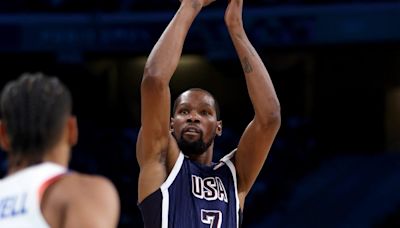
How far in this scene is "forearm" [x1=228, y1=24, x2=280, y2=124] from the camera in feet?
13.1

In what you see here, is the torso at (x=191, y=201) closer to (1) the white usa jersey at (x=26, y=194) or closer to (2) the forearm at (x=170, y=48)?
(2) the forearm at (x=170, y=48)

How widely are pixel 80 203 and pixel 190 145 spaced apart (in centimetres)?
180

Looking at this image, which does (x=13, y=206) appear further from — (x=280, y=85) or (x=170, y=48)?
(x=280, y=85)

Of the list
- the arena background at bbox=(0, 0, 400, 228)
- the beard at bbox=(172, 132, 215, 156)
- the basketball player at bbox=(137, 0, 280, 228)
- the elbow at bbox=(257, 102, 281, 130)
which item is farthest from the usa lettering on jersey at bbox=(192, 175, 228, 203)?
the arena background at bbox=(0, 0, 400, 228)

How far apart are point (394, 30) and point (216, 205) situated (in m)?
9.29

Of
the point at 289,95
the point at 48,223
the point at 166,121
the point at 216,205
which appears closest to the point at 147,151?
the point at 166,121

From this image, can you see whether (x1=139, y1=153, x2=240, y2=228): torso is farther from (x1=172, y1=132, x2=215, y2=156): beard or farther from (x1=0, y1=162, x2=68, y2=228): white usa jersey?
(x1=0, y1=162, x2=68, y2=228): white usa jersey

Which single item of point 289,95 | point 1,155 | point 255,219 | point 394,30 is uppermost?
point 394,30

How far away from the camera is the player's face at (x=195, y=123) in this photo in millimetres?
3811

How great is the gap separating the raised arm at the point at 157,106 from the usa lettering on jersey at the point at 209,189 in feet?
0.53

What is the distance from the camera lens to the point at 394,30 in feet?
40.8

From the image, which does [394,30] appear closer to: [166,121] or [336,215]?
[336,215]

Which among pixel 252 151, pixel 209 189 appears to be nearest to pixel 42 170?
pixel 209 189

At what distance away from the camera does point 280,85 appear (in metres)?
15.6
